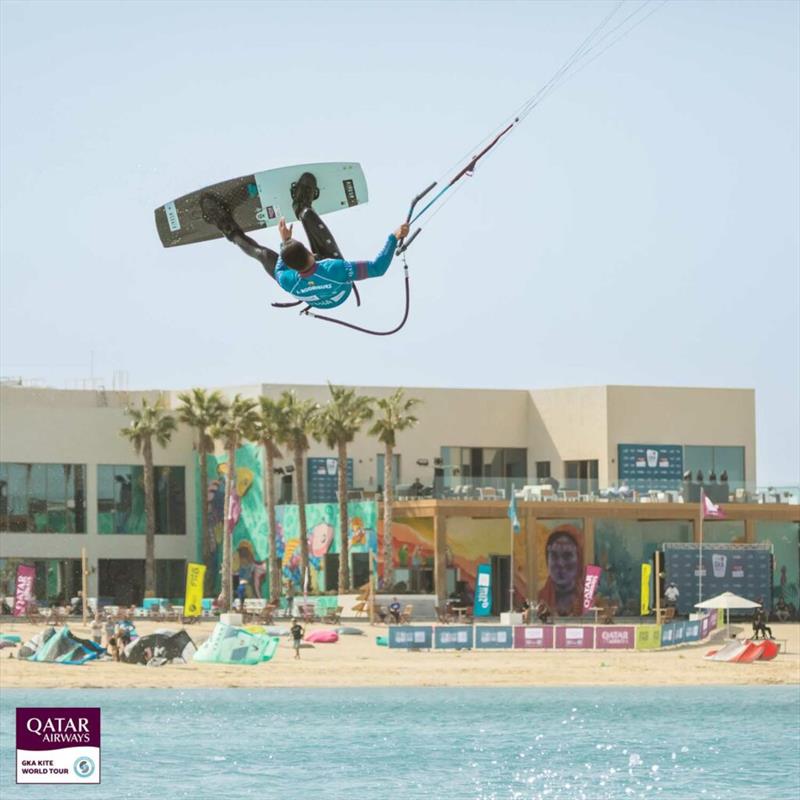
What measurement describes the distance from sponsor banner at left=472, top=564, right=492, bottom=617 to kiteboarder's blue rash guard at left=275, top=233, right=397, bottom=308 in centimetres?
6041

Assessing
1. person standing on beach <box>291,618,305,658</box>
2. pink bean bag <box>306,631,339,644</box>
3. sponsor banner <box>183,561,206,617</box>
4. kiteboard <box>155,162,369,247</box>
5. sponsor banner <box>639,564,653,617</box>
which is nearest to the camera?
kiteboard <box>155,162,369,247</box>

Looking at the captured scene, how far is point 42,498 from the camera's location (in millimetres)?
88375

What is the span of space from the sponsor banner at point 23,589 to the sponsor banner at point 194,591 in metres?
6.61

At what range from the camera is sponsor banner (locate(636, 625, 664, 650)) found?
225 ft

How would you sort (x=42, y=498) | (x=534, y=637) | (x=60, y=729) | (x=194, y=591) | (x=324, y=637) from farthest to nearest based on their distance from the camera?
(x=42, y=498), (x=194, y=591), (x=324, y=637), (x=534, y=637), (x=60, y=729)

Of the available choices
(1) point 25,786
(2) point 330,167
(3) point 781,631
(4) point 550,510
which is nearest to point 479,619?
(4) point 550,510

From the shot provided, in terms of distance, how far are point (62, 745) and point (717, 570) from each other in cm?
5709

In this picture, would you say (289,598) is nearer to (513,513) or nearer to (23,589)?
(513,513)

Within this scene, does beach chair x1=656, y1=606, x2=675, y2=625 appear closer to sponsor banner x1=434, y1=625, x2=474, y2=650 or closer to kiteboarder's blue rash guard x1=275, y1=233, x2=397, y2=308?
sponsor banner x1=434, y1=625, x2=474, y2=650

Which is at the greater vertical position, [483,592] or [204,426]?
[204,426]

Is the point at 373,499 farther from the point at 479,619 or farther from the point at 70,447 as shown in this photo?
the point at 70,447

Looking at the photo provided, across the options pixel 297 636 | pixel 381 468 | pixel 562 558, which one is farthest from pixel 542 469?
pixel 297 636

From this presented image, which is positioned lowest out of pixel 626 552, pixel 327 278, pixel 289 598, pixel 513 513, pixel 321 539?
pixel 289 598

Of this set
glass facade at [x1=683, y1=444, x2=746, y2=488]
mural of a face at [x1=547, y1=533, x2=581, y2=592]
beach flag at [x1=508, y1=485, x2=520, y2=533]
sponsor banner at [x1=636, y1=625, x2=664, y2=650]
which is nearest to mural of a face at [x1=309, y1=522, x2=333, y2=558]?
mural of a face at [x1=547, y1=533, x2=581, y2=592]
